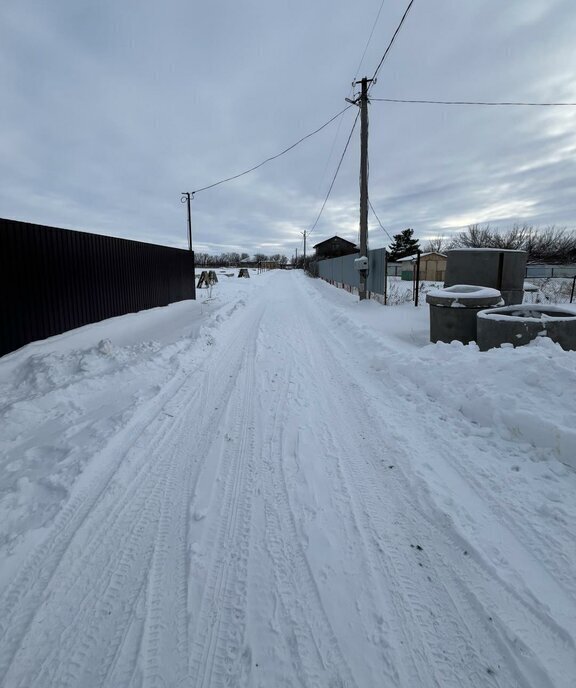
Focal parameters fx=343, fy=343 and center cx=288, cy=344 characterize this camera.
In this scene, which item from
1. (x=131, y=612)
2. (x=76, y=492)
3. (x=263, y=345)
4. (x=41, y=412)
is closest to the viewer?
(x=131, y=612)

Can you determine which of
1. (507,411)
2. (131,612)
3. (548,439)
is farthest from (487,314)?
(131,612)

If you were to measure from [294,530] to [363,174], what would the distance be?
543 inches

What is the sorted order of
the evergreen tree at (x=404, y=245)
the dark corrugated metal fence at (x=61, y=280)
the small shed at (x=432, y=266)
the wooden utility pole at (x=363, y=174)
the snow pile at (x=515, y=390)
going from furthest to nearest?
the evergreen tree at (x=404, y=245), the small shed at (x=432, y=266), the wooden utility pole at (x=363, y=174), the dark corrugated metal fence at (x=61, y=280), the snow pile at (x=515, y=390)

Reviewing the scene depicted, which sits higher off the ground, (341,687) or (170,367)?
(170,367)

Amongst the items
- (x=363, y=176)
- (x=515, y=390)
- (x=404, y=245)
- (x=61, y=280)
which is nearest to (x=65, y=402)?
(x=61, y=280)

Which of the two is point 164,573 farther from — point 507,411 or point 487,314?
point 487,314

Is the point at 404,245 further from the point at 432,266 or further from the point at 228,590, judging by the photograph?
the point at 228,590

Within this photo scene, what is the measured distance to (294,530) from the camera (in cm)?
244

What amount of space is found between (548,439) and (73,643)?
3.91 meters

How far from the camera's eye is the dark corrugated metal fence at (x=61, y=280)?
19.6ft

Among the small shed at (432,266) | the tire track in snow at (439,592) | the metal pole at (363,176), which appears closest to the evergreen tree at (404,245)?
the small shed at (432,266)

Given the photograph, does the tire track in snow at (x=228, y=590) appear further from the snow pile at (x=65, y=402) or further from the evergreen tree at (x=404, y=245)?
the evergreen tree at (x=404, y=245)

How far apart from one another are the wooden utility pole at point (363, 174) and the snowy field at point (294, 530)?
9710 mm

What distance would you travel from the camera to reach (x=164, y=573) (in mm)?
2123
